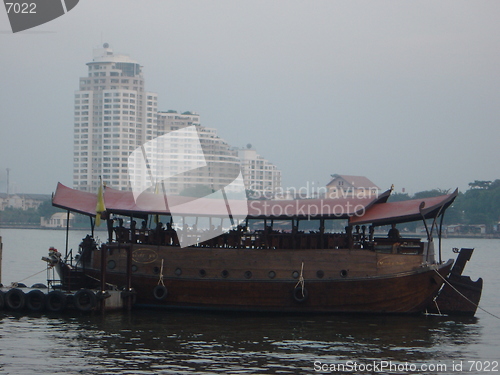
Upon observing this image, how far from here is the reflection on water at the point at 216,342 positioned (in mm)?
16078

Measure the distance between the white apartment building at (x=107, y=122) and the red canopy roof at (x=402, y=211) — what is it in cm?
14569

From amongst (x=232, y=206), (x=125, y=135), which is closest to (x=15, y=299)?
(x=232, y=206)

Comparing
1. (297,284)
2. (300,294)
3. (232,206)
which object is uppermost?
(232,206)

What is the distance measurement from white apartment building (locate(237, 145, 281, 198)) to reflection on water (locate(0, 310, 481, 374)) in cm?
14987

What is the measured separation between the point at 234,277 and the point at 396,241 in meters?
4.72

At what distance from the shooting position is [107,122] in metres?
174

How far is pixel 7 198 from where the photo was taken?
175 metres

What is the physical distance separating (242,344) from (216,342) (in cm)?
64

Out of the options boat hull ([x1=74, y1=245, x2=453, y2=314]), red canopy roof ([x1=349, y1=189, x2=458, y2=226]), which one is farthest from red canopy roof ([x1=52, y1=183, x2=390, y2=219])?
boat hull ([x1=74, y1=245, x2=453, y2=314])

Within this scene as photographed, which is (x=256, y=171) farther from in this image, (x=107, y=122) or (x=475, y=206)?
(x=475, y=206)

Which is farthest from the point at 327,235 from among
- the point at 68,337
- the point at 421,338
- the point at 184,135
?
the point at 184,135

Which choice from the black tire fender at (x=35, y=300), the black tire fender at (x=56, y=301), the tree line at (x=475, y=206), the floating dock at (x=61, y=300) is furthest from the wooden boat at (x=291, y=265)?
the tree line at (x=475, y=206)

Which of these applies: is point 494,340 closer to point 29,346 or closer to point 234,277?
point 234,277

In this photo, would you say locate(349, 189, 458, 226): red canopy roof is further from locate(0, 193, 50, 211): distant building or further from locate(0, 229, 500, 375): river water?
locate(0, 193, 50, 211): distant building
